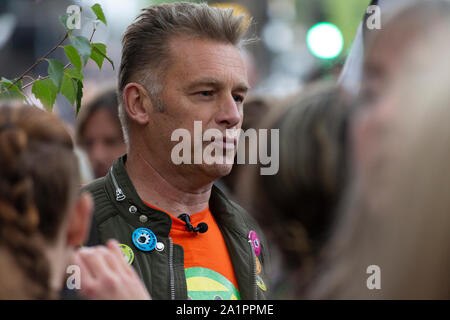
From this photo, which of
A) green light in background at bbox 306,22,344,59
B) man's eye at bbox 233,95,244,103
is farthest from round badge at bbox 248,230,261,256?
green light in background at bbox 306,22,344,59

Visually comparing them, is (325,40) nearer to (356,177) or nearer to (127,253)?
(127,253)

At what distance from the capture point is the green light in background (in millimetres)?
8352

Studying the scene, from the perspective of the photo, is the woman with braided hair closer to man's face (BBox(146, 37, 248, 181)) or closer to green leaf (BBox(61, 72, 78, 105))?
green leaf (BBox(61, 72, 78, 105))

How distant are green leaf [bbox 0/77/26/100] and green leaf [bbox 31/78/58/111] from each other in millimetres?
53

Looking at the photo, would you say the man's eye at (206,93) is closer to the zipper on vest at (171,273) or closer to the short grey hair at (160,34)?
the short grey hair at (160,34)

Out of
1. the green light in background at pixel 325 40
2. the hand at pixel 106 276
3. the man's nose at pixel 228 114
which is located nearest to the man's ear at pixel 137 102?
the man's nose at pixel 228 114

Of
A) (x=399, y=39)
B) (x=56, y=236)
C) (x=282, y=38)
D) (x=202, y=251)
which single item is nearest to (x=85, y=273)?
(x=56, y=236)

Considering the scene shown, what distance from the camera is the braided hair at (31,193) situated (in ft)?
5.09

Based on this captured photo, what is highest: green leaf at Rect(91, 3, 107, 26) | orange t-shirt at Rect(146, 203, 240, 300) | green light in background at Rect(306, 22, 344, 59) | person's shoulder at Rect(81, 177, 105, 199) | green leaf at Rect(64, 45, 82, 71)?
green light in background at Rect(306, 22, 344, 59)

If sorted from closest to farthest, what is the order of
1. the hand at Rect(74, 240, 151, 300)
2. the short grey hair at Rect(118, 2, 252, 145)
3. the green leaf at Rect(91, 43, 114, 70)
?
the hand at Rect(74, 240, 151, 300) < the green leaf at Rect(91, 43, 114, 70) < the short grey hair at Rect(118, 2, 252, 145)

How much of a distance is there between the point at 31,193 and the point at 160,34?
1.35 meters

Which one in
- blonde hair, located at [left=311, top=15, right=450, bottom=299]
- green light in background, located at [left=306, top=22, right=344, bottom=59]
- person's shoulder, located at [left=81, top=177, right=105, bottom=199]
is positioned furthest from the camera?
green light in background, located at [left=306, top=22, right=344, bottom=59]

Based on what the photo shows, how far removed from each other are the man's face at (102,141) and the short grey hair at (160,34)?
4.84ft

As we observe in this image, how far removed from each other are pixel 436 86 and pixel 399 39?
0.19 metres
